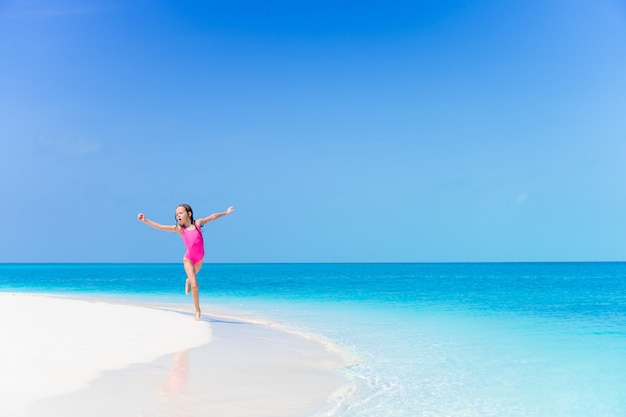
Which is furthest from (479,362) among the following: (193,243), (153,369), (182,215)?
(182,215)

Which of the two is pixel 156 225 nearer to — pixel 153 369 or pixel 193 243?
pixel 193 243

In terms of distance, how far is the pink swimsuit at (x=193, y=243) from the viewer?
36.0 feet

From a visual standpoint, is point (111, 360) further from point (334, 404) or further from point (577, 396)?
point (577, 396)

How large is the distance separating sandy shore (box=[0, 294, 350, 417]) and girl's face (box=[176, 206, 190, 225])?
1.86 metres

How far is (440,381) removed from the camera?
25.3 feet

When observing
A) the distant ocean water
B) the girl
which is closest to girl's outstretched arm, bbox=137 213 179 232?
the girl

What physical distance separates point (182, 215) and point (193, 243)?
557mm

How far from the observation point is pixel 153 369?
7156 millimetres

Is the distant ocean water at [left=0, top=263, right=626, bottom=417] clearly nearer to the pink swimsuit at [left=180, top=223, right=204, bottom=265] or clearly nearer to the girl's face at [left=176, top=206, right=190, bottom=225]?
the pink swimsuit at [left=180, top=223, right=204, bottom=265]

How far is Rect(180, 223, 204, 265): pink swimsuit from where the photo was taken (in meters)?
11.0

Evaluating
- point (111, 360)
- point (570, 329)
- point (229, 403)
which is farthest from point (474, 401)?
point (570, 329)

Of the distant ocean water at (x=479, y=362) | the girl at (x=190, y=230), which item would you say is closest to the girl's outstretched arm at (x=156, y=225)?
the girl at (x=190, y=230)

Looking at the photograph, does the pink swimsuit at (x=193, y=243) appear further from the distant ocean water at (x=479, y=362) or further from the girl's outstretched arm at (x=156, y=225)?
the distant ocean water at (x=479, y=362)

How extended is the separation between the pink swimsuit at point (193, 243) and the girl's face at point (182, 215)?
0.14 m
